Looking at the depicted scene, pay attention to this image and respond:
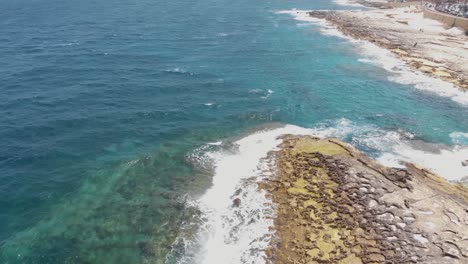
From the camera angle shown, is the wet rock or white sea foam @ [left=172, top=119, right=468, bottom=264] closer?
white sea foam @ [left=172, top=119, right=468, bottom=264]

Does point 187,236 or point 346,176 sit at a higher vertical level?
point 346,176

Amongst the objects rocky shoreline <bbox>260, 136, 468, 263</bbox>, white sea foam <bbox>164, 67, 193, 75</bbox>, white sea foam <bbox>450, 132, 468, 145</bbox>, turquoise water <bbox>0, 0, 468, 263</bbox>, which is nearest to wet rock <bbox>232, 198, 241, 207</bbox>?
rocky shoreline <bbox>260, 136, 468, 263</bbox>

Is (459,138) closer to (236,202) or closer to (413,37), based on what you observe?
(236,202)

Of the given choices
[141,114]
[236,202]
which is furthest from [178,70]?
[236,202]

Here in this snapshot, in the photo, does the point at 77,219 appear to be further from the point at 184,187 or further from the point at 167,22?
the point at 167,22

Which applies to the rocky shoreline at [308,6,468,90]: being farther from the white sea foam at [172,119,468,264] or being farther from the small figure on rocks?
the small figure on rocks

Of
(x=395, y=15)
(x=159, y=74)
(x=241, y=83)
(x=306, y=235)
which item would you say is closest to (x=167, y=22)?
(x=159, y=74)
